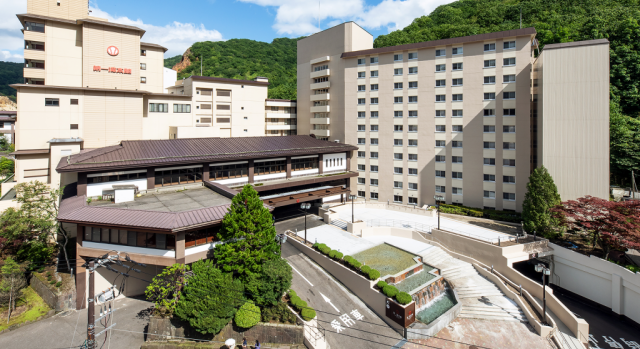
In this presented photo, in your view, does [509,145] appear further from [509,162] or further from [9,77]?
[9,77]

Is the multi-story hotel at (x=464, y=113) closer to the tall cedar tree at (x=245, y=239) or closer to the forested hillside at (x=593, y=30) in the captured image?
the forested hillside at (x=593, y=30)

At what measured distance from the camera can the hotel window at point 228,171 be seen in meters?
36.3

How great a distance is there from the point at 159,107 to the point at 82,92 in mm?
9494

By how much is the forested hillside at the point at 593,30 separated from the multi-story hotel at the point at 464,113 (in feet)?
47.6

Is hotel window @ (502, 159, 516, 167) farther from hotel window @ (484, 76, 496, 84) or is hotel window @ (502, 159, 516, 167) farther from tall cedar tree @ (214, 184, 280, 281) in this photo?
tall cedar tree @ (214, 184, 280, 281)

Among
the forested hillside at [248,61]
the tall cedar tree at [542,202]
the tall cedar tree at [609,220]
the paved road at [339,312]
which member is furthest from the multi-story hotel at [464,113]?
the forested hillside at [248,61]

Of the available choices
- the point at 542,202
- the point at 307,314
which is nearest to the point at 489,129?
the point at 542,202

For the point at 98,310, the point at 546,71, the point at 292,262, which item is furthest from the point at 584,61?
the point at 98,310

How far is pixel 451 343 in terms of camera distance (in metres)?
22.2

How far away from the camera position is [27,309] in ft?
87.7

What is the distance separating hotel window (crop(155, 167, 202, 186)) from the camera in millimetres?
32719

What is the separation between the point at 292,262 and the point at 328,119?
30020 mm

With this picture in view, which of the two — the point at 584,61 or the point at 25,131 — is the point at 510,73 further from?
the point at 25,131

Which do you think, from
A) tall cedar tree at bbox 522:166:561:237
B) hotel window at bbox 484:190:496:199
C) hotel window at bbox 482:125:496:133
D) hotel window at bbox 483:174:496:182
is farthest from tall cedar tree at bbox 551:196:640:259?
hotel window at bbox 482:125:496:133
